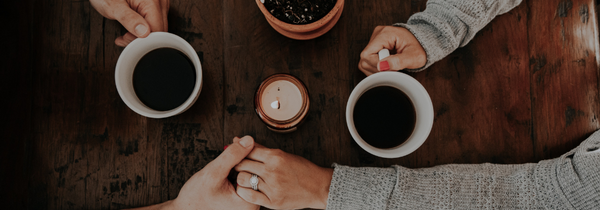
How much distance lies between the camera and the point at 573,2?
84 centimetres

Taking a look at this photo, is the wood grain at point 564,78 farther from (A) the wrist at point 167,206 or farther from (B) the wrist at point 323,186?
(A) the wrist at point 167,206

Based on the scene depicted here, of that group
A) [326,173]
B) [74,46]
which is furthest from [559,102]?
[74,46]

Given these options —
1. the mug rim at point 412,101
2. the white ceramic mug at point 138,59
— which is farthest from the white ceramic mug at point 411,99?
the white ceramic mug at point 138,59

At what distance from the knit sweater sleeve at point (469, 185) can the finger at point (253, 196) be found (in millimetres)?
171

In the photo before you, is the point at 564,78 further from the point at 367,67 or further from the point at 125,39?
the point at 125,39

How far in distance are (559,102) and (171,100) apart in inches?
42.2

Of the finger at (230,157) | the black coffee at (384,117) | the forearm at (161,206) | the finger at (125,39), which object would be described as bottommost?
the forearm at (161,206)

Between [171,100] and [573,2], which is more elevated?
[573,2]

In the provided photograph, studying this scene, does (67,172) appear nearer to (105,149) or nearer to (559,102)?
(105,149)

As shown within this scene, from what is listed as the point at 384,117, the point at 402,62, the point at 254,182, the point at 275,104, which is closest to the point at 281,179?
the point at 254,182

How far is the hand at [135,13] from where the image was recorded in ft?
2.51

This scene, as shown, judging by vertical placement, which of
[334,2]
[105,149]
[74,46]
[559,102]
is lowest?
[105,149]

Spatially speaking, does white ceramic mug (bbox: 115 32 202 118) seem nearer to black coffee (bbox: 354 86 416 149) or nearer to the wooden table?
the wooden table

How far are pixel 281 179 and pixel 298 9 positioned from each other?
1.44 ft
